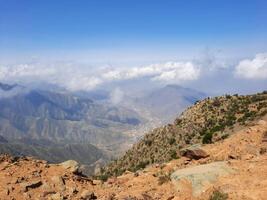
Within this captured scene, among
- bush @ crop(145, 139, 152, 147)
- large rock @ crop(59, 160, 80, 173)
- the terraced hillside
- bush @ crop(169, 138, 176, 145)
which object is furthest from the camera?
bush @ crop(145, 139, 152, 147)

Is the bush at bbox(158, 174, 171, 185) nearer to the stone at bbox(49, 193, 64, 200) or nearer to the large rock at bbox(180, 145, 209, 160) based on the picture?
the stone at bbox(49, 193, 64, 200)

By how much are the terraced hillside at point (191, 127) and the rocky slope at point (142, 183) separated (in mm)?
58183

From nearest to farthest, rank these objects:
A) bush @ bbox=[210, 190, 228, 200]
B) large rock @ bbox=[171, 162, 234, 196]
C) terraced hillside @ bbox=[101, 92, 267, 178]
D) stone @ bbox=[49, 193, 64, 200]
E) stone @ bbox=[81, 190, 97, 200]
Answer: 1. stone @ bbox=[49, 193, 64, 200]
2. bush @ bbox=[210, 190, 228, 200]
3. stone @ bbox=[81, 190, 97, 200]
4. large rock @ bbox=[171, 162, 234, 196]
5. terraced hillside @ bbox=[101, 92, 267, 178]

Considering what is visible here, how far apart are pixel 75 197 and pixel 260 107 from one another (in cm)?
7977

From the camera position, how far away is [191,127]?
389 ft

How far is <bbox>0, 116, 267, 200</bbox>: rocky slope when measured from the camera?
3112 centimetres

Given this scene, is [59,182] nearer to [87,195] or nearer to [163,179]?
[87,195]

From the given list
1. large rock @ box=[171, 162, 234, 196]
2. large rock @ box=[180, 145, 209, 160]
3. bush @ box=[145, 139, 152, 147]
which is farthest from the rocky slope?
bush @ box=[145, 139, 152, 147]

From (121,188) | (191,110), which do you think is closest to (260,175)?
(121,188)

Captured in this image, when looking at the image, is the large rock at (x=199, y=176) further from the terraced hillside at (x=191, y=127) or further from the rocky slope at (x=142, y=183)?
the terraced hillside at (x=191, y=127)

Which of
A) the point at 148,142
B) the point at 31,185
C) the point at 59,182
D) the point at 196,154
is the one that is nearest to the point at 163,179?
the point at 59,182

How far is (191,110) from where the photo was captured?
136 m

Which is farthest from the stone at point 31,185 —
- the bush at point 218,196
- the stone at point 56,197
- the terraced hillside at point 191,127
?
the terraced hillside at point 191,127

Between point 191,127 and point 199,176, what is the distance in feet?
278
